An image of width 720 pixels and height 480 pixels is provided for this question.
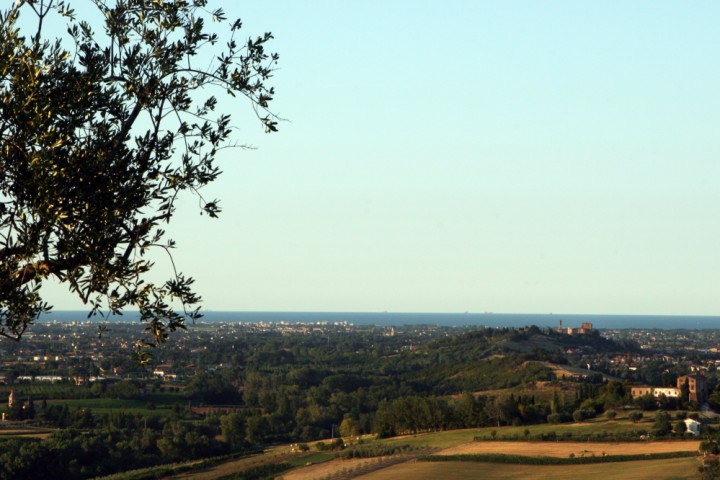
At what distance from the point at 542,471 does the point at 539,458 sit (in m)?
5.31

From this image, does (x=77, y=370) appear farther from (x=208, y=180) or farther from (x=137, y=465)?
(x=208, y=180)

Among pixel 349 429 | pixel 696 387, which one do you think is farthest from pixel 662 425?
pixel 349 429

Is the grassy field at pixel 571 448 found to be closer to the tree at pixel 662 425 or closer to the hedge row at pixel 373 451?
the tree at pixel 662 425

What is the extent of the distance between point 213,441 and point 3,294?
94841 mm

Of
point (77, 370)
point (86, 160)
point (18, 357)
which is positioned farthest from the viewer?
point (18, 357)

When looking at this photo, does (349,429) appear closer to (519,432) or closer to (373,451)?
(519,432)

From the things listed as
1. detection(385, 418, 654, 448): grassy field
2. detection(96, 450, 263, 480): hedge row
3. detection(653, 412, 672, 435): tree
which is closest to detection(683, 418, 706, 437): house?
detection(653, 412, 672, 435): tree

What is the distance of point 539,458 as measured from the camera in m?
77.8

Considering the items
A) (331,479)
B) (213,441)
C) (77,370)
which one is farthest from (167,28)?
(77,370)

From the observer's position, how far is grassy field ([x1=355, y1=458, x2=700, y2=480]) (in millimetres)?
64125

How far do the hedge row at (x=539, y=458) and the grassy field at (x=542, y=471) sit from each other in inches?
55.6

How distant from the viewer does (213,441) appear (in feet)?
337

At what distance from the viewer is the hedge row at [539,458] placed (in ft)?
242

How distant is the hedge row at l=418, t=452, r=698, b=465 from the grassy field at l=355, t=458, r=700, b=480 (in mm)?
1413
